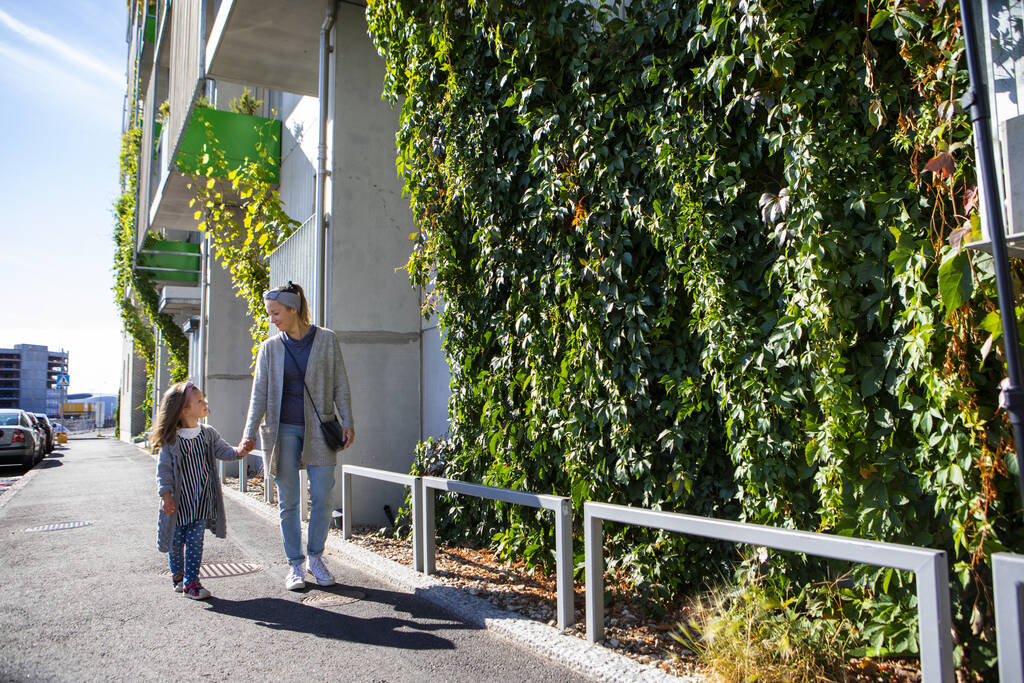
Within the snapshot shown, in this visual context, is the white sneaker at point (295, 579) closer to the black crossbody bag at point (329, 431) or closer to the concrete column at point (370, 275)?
the black crossbody bag at point (329, 431)

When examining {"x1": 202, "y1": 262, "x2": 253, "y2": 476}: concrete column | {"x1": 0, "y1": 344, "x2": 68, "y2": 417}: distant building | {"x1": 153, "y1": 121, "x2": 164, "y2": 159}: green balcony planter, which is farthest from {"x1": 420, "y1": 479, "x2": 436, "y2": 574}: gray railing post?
{"x1": 0, "y1": 344, "x2": 68, "y2": 417}: distant building

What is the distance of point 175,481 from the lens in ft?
14.6

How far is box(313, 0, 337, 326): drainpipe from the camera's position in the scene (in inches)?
273

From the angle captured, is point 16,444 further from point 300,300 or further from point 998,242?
point 998,242

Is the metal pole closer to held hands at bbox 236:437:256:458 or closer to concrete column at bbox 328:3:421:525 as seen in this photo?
held hands at bbox 236:437:256:458

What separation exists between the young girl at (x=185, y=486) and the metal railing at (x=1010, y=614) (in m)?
4.02

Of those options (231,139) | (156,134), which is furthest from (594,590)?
(156,134)

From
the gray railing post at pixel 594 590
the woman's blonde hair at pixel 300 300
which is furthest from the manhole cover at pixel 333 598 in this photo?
the woman's blonde hair at pixel 300 300

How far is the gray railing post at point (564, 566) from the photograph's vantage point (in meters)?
3.44

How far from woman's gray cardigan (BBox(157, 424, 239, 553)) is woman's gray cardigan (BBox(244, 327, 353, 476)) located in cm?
28

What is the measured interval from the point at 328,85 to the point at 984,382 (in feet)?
22.3

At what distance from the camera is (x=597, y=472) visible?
3.98 metres

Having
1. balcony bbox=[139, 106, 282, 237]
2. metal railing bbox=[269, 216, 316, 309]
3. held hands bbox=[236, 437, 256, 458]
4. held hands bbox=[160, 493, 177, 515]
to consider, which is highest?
balcony bbox=[139, 106, 282, 237]

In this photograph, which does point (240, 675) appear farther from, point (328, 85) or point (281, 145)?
point (281, 145)
